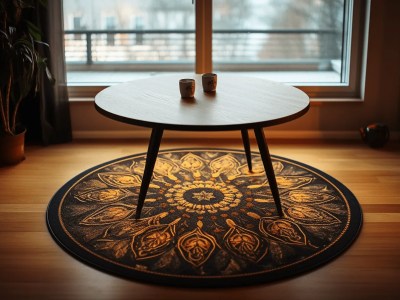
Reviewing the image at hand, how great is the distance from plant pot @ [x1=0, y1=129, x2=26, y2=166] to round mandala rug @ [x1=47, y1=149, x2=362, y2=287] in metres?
0.50

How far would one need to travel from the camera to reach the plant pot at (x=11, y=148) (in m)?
3.23

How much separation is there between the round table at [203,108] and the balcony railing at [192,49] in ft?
3.26

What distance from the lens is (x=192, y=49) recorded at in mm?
3840

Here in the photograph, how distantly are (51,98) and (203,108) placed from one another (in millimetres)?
1595

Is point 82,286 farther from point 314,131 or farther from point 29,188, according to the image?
point 314,131

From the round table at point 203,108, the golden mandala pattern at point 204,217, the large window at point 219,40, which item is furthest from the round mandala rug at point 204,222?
the large window at point 219,40

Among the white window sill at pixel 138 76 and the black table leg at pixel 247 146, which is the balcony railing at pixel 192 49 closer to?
the white window sill at pixel 138 76

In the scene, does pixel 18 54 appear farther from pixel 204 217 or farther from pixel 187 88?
pixel 204 217

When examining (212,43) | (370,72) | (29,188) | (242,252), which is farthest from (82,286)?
(370,72)

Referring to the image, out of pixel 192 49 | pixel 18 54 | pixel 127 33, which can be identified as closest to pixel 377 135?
pixel 192 49

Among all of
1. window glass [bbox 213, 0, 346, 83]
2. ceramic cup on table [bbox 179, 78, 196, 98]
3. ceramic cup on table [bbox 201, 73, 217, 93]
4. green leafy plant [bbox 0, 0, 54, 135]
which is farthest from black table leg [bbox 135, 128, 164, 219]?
window glass [bbox 213, 0, 346, 83]

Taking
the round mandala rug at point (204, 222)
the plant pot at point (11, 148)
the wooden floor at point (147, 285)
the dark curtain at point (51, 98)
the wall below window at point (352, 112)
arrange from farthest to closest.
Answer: the wall below window at point (352, 112) → the dark curtain at point (51, 98) → the plant pot at point (11, 148) → the round mandala rug at point (204, 222) → the wooden floor at point (147, 285)

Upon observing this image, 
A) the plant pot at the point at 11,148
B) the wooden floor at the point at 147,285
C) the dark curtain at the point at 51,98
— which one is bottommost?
the wooden floor at the point at 147,285

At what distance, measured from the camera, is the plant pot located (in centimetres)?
323
